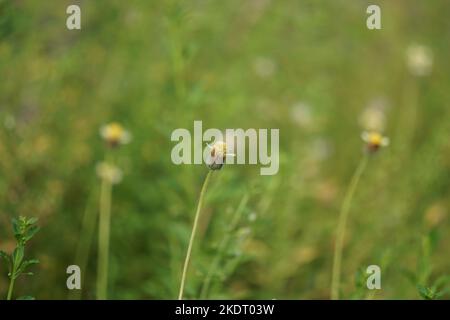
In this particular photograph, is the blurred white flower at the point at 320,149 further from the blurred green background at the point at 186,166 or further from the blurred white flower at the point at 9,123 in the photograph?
the blurred white flower at the point at 9,123

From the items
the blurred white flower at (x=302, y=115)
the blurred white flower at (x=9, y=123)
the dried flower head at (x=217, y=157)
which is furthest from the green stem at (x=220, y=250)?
the blurred white flower at (x=302, y=115)

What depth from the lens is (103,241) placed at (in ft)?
6.07

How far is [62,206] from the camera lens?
2141mm

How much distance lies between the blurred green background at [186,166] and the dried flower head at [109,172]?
0.19ft

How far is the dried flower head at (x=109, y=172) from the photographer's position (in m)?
1.90

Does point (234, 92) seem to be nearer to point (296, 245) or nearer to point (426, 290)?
point (296, 245)

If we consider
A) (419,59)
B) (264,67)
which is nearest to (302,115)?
(264,67)

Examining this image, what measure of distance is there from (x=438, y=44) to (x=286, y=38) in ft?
3.52

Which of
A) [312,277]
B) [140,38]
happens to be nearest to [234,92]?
[140,38]

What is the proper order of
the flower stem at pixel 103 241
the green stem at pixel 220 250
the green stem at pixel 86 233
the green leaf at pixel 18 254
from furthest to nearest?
the green stem at pixel 86 233, the flower stem at pixel 103 241, the green stem at pixel 220 250, the green leaf at pixel 18 254

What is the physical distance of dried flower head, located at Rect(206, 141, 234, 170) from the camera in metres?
1.10

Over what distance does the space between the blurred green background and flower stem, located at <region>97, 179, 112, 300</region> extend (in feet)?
0.28

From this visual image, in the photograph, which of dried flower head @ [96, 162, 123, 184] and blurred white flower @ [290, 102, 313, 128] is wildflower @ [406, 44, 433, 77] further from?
dried flower head @ [96, 162, 123, 184]

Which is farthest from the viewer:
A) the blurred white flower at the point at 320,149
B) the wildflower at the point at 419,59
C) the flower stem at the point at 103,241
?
the wildflower at the point at 419,59
